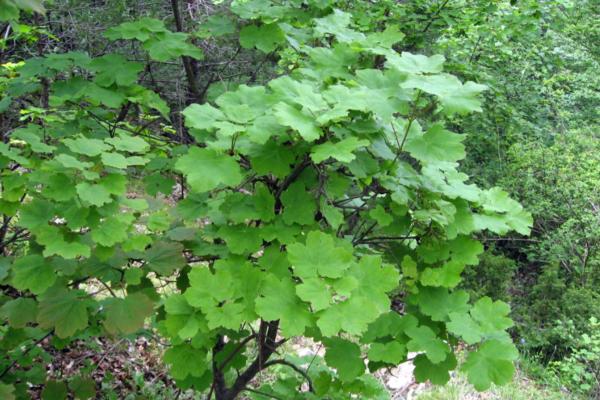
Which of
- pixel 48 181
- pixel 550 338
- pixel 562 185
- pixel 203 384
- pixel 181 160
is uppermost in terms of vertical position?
pixel 181 160

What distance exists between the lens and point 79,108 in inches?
89.6

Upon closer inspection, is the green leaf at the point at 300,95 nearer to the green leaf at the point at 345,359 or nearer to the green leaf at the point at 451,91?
the green leaf at the point at 451,91

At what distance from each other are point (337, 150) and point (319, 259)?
10.9 inches

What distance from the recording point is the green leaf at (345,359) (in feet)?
5.34

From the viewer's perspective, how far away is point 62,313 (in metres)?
1.69

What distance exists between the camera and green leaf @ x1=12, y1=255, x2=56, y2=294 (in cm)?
164

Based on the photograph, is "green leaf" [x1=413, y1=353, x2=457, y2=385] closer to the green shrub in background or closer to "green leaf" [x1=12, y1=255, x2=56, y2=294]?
"green leaf" [x1=12, y1=255, x2=56, y2=294]

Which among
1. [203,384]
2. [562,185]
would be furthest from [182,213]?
[562,185]

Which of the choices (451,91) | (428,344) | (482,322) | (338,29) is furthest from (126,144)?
(482,322)

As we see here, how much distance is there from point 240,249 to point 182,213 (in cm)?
33

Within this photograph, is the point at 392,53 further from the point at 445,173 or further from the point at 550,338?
the point at 550,338

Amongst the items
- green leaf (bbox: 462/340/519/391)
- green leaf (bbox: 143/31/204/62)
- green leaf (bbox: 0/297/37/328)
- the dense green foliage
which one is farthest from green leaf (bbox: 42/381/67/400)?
green leaf (bbox: 462/340/519/391)

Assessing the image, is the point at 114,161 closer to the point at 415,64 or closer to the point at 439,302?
the point at 415,64

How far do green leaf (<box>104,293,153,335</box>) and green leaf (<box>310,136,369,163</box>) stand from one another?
70cm
